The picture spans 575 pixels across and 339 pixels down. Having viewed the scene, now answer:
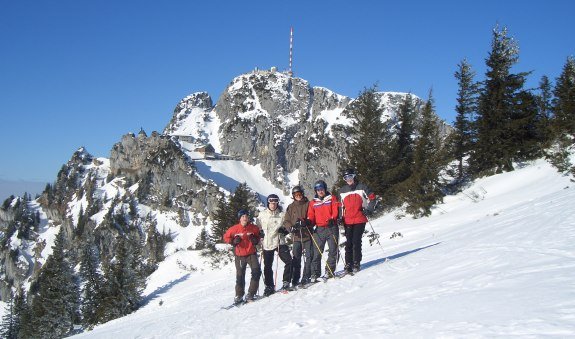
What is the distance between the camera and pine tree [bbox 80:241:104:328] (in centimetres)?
3459

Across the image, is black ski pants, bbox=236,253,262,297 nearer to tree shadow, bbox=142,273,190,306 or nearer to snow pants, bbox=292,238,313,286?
snow pants, bbox=292,238,313,286

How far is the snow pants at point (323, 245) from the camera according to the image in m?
9.34

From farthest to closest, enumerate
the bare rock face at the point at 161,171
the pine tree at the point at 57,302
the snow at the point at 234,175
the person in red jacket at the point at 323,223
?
the snow at the point at 234,175 < the bare rock face at the point at 161,171 < the pine tree at the point at 57,302 < the person in red jacket at the point at 323,223

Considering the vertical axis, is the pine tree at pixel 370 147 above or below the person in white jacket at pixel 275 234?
above

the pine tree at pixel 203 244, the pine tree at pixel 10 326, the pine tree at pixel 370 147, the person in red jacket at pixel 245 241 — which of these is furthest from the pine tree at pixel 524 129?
the pine tree at pixel 10 326

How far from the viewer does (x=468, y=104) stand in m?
30.3

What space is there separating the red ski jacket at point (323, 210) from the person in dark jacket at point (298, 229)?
16 centimetres

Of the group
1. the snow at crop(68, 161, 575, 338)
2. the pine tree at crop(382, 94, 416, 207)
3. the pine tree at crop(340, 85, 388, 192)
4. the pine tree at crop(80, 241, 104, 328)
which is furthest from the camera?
the pine tree at crop(80, 241, 104, 328)

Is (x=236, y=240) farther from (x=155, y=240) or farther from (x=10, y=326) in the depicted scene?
(x=155, y=240)

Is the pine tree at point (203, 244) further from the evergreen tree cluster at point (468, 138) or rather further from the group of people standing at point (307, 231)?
the group of people standing at point (307, 231)

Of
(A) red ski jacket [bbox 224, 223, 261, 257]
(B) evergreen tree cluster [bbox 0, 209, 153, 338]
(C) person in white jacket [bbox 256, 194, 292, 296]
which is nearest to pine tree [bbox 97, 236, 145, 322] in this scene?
(B) evergreen tree cluster [bbox 0, 209, 153, 338]

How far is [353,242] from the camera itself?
9.48 metres

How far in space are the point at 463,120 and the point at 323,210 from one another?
78.3 feet

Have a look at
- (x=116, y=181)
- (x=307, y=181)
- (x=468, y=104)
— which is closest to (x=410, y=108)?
(x=468, y=104)
